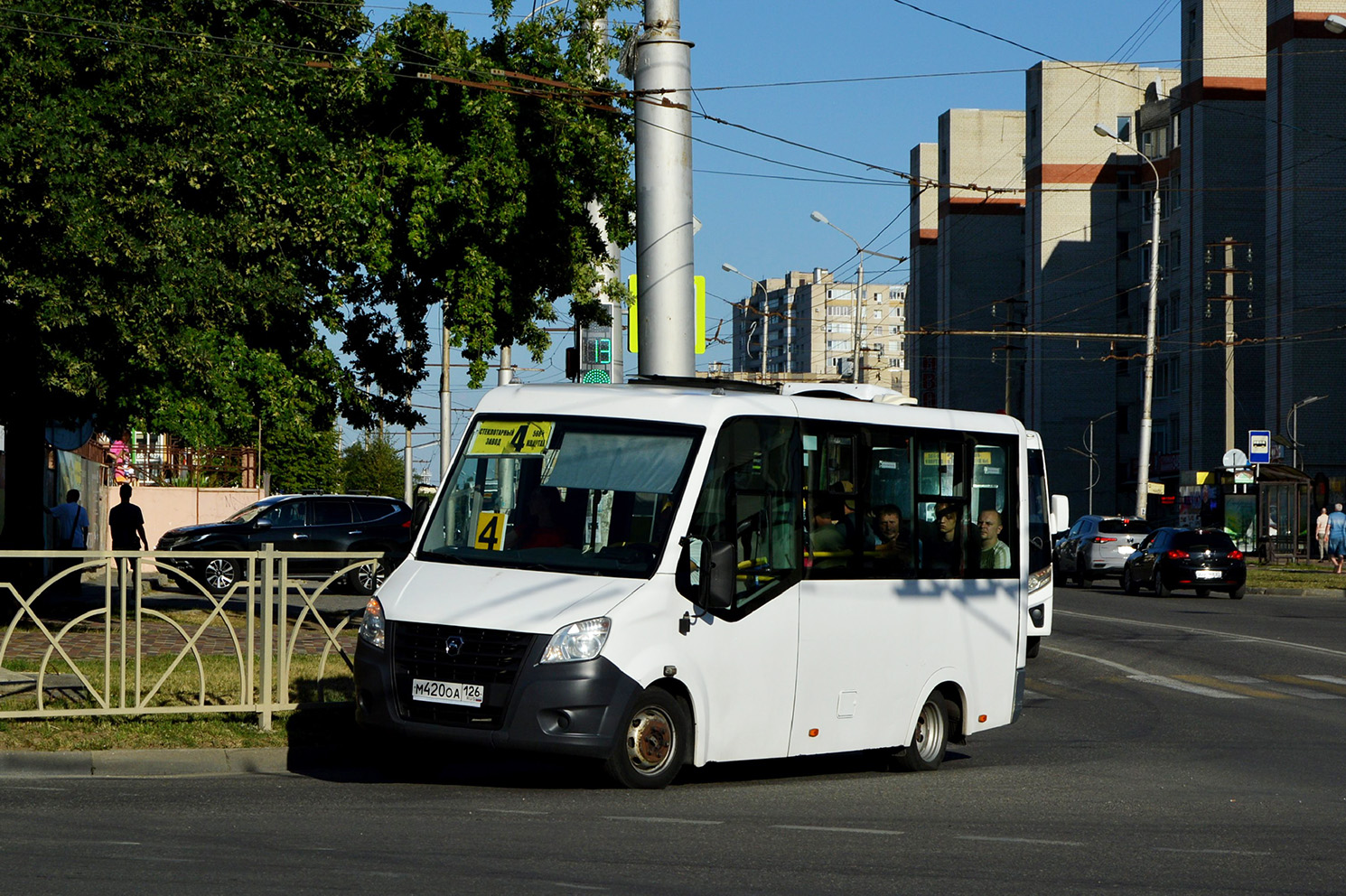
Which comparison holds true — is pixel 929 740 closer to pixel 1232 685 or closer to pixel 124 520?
pixel 1232 685

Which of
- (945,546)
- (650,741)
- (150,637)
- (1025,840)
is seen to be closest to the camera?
(1025,840)

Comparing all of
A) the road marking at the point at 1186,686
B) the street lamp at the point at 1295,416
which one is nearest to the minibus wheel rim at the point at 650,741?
the road marking at the point at 1186,686

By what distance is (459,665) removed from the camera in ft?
29.7

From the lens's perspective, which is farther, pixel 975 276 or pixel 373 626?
pixel 975 276

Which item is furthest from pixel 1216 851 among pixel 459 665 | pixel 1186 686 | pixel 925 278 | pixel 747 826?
pixel 925 278

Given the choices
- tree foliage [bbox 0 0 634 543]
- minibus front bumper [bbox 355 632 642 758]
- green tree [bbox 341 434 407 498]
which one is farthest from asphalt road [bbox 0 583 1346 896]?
green tree [bbox 341 434 407 498]

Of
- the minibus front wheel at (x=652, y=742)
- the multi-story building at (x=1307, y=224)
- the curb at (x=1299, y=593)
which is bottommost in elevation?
the curb at (x=1299, y=593)

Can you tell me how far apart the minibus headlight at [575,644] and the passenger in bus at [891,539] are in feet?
7.86

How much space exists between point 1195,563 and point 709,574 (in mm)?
28267

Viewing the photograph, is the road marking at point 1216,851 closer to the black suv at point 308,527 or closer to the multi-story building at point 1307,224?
the black suv at point 308,527

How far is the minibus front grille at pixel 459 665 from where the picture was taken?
8.93 m

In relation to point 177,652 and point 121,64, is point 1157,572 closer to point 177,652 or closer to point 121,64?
point 121,64

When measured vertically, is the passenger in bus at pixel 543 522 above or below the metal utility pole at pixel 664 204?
below

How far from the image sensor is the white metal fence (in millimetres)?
10625
